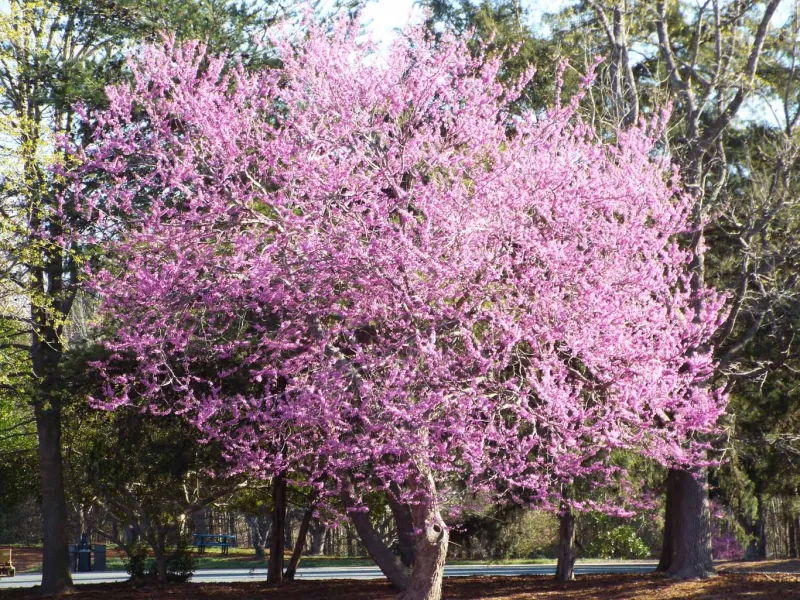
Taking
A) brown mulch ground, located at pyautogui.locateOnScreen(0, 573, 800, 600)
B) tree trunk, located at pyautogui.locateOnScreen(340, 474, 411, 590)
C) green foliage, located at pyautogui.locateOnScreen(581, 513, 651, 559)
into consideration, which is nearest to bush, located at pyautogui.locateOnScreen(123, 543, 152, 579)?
brown mulch ground, located at pyautogui.locateOnScreen(0, 573, 800, 600)

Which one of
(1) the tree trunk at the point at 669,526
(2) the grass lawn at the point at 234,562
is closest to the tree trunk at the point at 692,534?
(1) the tree trunk at the point at 669,526

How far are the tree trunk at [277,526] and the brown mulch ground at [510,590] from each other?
0.33 metres

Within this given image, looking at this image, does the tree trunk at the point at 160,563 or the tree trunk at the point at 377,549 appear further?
the tree trunk at the point at 160,563

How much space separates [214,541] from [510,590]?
22.4 m

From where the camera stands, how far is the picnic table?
28953 millimetres

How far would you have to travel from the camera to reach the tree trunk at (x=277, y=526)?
14.8 meters

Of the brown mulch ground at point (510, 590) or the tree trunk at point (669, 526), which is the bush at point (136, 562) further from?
the tree trunk at point (669, 526)

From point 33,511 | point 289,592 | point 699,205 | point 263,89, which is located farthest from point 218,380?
point 33,511

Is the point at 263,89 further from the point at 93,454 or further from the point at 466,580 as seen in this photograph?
the point at 466,580

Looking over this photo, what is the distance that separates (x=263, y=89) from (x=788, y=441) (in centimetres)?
1113

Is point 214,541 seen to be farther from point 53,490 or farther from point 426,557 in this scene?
point 426,557

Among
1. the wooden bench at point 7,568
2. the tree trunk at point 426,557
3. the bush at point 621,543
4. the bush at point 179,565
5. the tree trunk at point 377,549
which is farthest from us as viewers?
the bush at point 621,543

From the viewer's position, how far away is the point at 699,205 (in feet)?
41.4

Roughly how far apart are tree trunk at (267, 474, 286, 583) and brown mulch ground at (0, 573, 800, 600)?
1.07 ft
